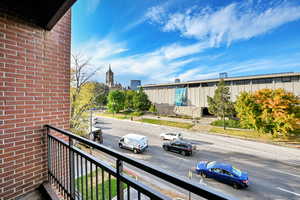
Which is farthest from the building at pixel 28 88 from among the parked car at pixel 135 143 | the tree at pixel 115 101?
the tree at pixel 115 101

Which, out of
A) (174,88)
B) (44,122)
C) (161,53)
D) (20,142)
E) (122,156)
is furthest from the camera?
(174,88)

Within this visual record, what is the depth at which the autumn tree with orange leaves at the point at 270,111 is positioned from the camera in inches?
394

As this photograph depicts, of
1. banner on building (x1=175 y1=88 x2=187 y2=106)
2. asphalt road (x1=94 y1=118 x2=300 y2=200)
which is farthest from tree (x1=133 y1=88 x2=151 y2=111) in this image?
asphalt road (x1=94 y1=118 x2=300 y2=200)

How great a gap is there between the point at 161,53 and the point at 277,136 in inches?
557

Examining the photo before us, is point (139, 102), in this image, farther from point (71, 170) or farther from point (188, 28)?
point (71, 170)

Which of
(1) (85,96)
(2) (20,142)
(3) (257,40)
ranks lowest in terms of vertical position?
(2) (20,142)

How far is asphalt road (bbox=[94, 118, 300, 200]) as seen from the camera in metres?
5.32

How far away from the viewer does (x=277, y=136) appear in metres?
11.5

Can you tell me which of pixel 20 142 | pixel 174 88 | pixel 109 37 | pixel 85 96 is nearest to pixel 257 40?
pixel 109 37

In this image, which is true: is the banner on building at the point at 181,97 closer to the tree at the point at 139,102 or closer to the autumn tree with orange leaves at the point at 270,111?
the tree at the point at 139,102

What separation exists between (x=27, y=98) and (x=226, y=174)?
6.98m

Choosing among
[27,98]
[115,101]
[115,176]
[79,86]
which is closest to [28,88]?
[27,98]

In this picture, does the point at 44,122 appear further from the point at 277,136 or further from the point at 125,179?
the point at 277,136

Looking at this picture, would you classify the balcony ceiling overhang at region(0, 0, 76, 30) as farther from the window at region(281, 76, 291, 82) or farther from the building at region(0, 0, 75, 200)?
the window at region(281, 76, 291, 82)
